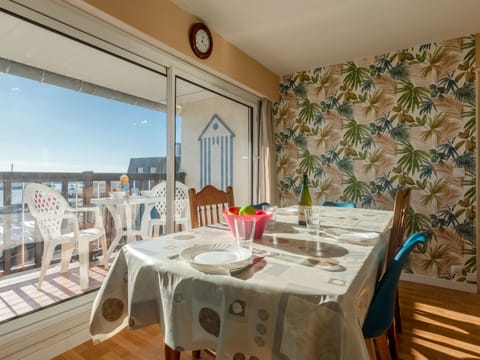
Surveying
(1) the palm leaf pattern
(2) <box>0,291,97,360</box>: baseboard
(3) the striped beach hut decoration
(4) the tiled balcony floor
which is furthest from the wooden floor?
(1) the palm leaf pattern

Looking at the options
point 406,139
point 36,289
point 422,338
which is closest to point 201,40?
point 36,289

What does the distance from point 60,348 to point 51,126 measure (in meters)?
1.41

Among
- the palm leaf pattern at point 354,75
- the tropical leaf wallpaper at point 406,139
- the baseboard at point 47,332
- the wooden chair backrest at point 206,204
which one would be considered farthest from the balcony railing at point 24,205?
the palm leaf pattern at point 354,75

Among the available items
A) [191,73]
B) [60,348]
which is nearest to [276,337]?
[60,348]

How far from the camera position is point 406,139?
3074 mm

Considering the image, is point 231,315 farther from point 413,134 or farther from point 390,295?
point 413,134

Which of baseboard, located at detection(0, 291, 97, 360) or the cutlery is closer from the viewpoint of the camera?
the cutlery

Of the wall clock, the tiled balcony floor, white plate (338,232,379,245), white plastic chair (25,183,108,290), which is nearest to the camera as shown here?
white plate (338,232,379,245)

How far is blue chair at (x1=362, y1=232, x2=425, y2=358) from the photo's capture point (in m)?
1.05

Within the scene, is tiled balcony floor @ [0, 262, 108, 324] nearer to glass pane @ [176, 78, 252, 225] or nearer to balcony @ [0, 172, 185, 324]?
balcony @ [0, 172, 185, 324]

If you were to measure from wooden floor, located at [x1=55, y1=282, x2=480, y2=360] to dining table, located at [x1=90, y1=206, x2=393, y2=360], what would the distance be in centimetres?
72

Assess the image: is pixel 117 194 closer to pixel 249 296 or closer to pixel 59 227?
pixel 59 227

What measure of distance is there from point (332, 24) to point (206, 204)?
6.72ft

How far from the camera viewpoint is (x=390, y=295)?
113 cm
